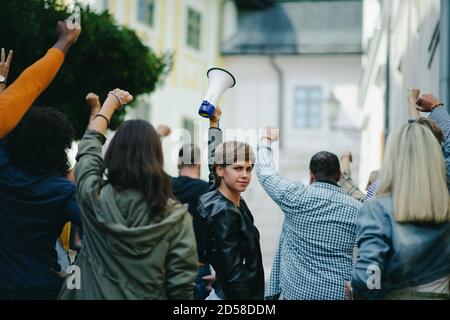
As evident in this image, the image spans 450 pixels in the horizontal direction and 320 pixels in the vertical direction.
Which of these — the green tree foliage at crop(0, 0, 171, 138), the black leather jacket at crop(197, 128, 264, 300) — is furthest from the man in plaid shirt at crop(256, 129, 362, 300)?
the green tree foliage at crop(0, 0, 171, 138)

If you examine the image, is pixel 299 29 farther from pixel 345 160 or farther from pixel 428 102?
pixel 428 102

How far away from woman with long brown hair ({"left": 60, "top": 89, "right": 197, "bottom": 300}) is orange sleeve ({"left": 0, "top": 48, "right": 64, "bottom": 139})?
1.85 feet

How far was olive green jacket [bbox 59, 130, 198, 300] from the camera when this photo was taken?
164 inches

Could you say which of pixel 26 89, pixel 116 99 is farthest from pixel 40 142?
pixel 116 99

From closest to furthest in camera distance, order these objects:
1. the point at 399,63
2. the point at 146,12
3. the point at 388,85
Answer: the point at 399,63
the point at 388,85
the point at 146,12

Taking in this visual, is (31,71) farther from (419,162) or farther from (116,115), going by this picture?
(116,115)

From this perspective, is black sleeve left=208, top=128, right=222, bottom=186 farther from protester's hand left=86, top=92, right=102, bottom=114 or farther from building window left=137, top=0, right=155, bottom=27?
building window left=137, top=0, right=155, bottom=27

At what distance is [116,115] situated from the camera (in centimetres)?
1182

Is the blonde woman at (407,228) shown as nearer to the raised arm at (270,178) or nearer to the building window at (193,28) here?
the raised arm at (270,178)

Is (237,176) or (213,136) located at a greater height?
(213,136)

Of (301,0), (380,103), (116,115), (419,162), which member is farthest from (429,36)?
(301,0)

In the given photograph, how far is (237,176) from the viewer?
5.36 meters

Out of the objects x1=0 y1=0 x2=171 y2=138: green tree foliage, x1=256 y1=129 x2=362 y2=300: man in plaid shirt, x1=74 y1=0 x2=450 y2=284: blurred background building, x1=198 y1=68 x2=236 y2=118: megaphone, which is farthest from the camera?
x1=74 y1=0 x2=450 y2=284: blurred background building

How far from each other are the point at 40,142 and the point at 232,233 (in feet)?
3.71
